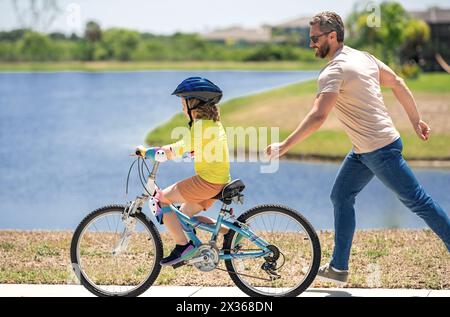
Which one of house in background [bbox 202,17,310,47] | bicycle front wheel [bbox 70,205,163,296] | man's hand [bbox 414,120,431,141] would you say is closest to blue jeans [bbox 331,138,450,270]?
man's hand [bbox 414,120,431,141]

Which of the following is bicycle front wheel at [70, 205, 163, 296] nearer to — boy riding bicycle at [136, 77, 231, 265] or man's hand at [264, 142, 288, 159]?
boy riding bicycle at [136, 77, 231, 265]

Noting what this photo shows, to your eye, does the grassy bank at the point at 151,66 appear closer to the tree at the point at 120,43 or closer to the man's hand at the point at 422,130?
the tree at the point at 120,43

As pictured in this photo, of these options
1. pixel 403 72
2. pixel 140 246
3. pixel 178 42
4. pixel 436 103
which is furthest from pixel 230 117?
pixel 178 42

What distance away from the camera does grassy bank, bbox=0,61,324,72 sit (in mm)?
86938

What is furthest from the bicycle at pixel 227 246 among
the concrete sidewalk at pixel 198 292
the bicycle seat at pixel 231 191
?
the concrete sidewalk at pixel 198 292

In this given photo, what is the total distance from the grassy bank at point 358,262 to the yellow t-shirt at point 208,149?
2.50 ft

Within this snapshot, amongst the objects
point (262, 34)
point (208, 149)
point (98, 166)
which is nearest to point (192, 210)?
point (208, 149)

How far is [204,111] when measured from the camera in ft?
19.7

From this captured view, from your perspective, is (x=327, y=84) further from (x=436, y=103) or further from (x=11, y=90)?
(x=11, y=90)

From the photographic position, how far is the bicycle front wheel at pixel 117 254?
614 centimetres

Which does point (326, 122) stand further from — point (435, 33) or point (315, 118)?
point (435, 33)

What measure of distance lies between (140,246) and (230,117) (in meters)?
41.3

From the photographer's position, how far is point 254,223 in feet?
19.9

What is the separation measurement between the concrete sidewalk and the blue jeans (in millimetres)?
397
